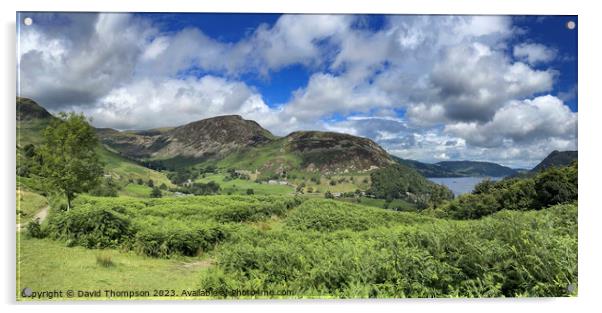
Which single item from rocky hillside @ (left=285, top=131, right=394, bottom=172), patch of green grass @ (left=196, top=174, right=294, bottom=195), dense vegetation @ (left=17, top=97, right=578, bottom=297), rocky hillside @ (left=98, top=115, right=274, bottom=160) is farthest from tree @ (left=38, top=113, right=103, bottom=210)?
rocky hillside @ (left=285, top=131, right=394, bottom=172)

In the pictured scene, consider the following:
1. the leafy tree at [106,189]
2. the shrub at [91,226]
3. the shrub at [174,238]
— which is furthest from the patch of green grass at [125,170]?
the shrub at [174,238]

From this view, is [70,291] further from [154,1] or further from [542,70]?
[542,70]

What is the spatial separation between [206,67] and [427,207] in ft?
16.5

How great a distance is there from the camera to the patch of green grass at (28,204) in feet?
20.2

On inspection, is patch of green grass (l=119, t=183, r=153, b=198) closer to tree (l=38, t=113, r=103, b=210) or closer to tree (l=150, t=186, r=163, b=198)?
tree (l=150, t=186, r=163, b=198)

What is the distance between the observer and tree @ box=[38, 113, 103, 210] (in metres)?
6.41

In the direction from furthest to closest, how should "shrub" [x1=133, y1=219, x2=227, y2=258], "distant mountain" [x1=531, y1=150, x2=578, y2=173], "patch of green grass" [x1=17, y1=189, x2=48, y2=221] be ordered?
"distant mountain" [x1=531, y1=150, x2=578, y2=173]
"shrub" [x1=133, y1=219, x2=227, y2=258]
"patch of green grass" [x1=17, y1=189, x2=48, y2=221]

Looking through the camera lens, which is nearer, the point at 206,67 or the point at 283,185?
the point at 206,67

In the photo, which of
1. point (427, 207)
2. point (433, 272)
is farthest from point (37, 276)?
point (427, 207)

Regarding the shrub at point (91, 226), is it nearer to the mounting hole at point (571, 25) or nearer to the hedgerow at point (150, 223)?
the hedgerow at point (150, 223)

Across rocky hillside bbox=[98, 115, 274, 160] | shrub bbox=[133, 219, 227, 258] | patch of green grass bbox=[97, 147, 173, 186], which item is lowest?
shrub bbox=[133, 219, 227, 258]

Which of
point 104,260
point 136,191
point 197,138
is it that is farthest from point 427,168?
point 104,260

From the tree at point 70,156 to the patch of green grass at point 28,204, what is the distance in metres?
0.35

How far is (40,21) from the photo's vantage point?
621 centimetres
